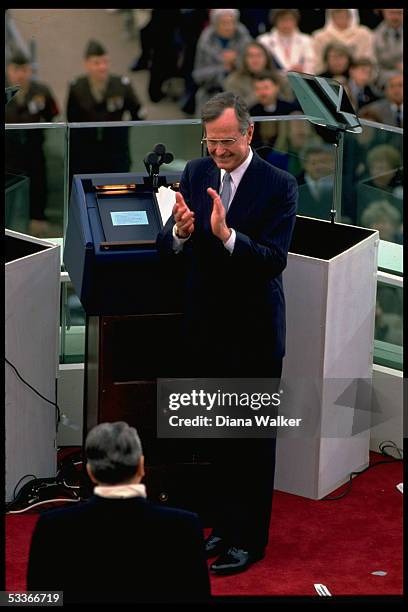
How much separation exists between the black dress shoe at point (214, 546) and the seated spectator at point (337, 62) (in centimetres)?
581

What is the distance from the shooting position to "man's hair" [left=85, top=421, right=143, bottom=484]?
3.86 metres

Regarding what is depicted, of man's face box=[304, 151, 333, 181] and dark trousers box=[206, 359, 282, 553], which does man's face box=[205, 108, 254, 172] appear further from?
man's face box=[304, 151, 333, 181]

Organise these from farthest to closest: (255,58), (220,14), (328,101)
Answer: (220,14) < (255,58) < (328,101)

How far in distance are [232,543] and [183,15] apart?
7029 millimetres

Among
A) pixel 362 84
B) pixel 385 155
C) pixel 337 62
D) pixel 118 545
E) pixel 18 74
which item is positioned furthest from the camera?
pixel 337 62

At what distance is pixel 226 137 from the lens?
17.1 feet

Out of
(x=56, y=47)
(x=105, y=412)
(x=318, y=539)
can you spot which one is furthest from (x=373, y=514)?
(x=56, y=47)

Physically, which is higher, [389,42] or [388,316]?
[389,42]

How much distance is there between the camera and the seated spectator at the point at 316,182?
22.8ft

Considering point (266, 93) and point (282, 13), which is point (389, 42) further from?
point (266, 93)

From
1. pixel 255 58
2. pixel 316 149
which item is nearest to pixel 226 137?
pixel 316 149

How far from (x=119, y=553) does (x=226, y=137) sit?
1.88 meters

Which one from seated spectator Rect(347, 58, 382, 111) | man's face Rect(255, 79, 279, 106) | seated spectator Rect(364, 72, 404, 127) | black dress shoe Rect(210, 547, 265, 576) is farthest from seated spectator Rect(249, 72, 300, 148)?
black dress shoe Rect(210, 547, 265, 576)

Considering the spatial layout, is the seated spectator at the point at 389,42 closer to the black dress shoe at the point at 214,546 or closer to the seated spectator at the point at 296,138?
the seated spectator at the point at 296,138
